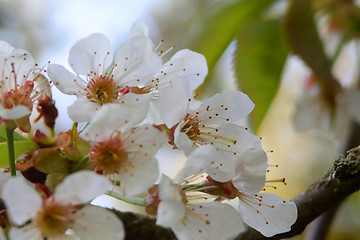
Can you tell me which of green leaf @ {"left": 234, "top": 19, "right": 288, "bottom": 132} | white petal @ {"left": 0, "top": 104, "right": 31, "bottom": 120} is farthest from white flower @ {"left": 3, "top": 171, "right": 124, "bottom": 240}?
green leaf @ {"left": 234, "top": 19, "right": 288, "bottom": 132}

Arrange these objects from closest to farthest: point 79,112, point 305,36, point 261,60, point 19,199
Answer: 1. point 19,199
2. point 79,112
3. point 305,36
4. point 261,60

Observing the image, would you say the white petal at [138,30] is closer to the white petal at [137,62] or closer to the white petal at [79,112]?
the white petal at [137,62]

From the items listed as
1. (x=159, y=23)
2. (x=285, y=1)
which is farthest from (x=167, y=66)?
(x=159, y=23)

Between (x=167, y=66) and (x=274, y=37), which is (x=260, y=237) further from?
(x=274, y=37)

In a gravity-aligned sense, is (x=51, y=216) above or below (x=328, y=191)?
above

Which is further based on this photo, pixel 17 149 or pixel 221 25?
pixel 221 25

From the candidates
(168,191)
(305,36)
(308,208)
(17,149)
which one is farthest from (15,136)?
(305,36)

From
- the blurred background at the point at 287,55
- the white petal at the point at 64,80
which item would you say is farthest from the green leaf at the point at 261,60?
the white petal at the point at 64,80

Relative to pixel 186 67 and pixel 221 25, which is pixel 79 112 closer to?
pixel 186 67
